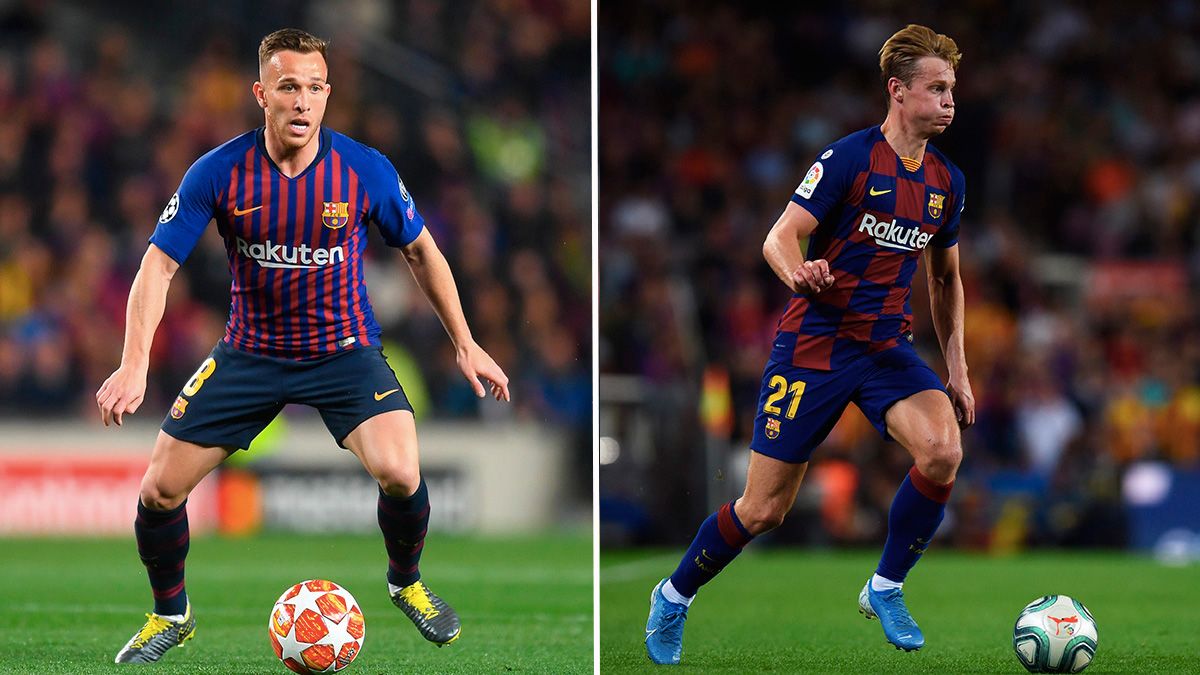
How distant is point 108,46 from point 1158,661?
15430mm

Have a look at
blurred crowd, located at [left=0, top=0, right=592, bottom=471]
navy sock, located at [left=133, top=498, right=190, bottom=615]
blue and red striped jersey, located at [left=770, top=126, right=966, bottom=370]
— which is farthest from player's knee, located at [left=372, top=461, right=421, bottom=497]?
blurred crowd, located at [left=0, top=0, right=592, bottom=471]

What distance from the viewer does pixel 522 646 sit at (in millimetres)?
7039

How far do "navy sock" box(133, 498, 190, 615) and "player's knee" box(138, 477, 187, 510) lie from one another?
0.09 feet

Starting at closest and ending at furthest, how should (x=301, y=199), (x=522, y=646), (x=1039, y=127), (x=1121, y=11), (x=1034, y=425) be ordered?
(x=301, y=199), (x=522, y=646), (x=1034, y=425), (x=1039, y=127), (x=1121, y=11)

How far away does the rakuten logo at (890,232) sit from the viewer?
6.24 m

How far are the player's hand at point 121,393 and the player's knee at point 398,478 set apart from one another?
915mm

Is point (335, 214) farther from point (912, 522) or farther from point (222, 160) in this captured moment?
point (912, 522)

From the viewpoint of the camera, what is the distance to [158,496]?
6129 millimetres

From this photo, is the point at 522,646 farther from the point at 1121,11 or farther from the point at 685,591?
the point at 1121,11

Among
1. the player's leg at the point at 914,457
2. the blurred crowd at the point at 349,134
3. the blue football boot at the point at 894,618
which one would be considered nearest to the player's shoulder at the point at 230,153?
the player's leg at the point at 914,457

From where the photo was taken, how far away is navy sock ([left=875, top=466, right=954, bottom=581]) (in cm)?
628

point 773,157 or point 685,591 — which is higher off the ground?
point 773,157

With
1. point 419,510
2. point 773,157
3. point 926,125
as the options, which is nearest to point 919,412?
point 926,125

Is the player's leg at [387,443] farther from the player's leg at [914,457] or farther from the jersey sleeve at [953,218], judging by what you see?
the jersey sleeve at [953,218]
